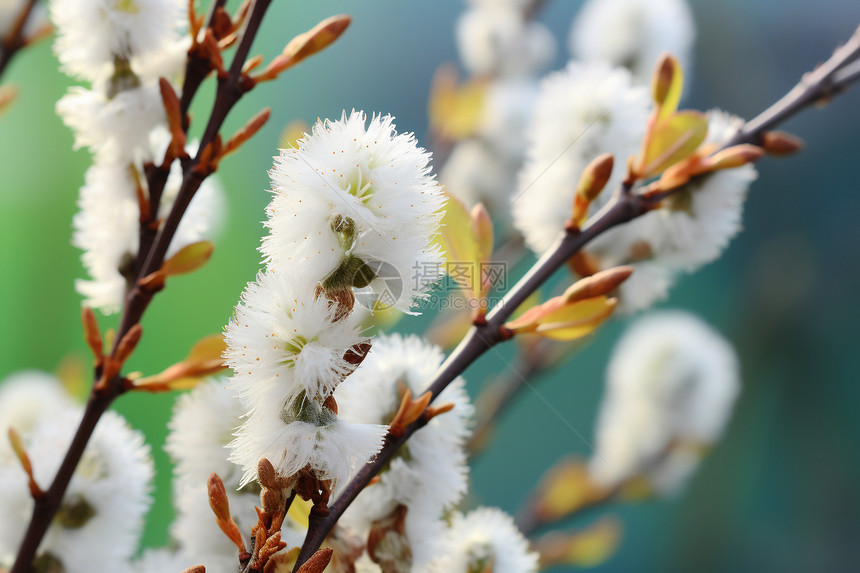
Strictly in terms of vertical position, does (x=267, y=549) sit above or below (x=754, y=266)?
above

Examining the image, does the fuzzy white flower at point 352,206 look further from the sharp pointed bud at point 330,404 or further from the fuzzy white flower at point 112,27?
the fuzzy white flower at point 112,27

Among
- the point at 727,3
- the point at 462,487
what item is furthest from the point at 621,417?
the point at 727,3

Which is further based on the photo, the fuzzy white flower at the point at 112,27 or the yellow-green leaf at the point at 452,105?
the yellow-green leaf at the point at 452,105

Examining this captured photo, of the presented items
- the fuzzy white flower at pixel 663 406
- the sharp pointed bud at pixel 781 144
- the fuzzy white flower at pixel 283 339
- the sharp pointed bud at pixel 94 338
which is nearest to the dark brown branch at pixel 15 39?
the sharp pointed bud at pixel 94 338

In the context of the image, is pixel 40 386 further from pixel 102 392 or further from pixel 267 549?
pixel 267 549

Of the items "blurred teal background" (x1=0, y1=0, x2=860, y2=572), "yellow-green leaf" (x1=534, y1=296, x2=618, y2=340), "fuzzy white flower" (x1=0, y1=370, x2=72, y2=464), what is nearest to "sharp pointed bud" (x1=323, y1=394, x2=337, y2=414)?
"yellow-green leaf" (x1=534, y1=296, x2=618, y2=340)
